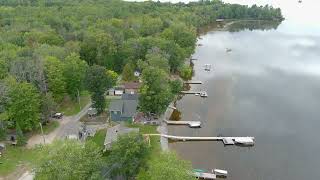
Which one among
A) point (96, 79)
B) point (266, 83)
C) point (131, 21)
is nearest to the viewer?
point (96, 79)

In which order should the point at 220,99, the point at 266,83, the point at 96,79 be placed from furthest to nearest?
the point at 266,83 → the point at 220,99 → the point at 96,79

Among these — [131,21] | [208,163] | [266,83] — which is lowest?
[208,163]

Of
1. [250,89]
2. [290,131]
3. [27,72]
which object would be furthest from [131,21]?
[290,131]

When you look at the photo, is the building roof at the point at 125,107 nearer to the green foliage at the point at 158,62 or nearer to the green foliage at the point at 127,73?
the green foliage at the point at 158,62

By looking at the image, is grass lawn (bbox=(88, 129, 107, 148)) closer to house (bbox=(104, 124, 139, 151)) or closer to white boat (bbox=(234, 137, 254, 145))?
house (bbox=(104, 124, 139, 151))

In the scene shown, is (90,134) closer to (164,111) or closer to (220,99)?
(164,111)

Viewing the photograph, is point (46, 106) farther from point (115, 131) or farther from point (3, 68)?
point (3, 68)

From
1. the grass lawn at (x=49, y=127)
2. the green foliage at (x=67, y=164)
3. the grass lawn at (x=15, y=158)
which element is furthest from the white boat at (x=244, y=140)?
the grass lawn at (x=15, y=158)

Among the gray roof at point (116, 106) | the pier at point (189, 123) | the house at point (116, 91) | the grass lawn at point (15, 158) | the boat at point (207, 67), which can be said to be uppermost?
the boat at point (207, 67)
